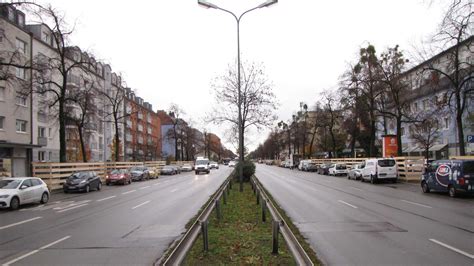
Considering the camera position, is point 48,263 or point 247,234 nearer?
point 48,263

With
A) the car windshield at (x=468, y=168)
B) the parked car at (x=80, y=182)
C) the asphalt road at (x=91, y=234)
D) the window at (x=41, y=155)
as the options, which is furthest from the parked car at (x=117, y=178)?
the car windshield at (x=468, y=168)

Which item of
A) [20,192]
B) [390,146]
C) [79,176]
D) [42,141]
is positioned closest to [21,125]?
[42,141]

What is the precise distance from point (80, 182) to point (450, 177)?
22.7 m

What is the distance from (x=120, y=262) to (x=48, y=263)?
1.39 m

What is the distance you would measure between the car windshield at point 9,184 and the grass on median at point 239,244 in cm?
1168

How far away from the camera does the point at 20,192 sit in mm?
19078

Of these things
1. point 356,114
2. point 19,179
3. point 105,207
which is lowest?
point 105,207

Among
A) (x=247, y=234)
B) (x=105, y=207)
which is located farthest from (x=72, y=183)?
(x=247, y=234)

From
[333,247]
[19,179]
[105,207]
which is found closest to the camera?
[333,247]

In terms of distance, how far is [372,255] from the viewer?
26.2ft

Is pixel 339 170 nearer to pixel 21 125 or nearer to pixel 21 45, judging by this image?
pixel 21 125

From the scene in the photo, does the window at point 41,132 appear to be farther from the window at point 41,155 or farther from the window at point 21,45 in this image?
the window at point 21,45

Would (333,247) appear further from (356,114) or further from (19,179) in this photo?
(356,114)

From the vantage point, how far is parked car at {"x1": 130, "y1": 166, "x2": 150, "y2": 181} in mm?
45594
